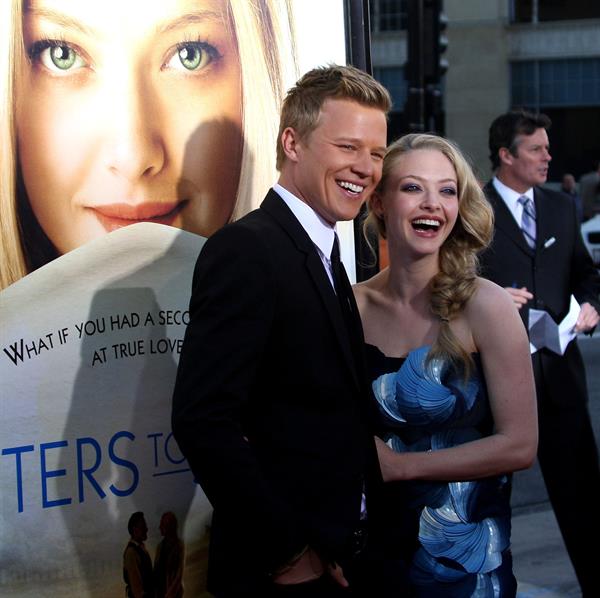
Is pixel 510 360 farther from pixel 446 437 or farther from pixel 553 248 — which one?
pixel 553 248

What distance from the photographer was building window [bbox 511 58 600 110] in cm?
2788

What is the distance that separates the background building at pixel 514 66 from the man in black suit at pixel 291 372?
24873mm

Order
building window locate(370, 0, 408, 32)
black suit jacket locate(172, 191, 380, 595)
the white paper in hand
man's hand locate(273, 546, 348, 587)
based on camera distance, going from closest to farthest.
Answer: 1. black suit jacket locate(172, 191, 380, 595)
2. man's hand locate(273, 546, 348, 587)
3. the white paper in hand
4. building window locate(370, 0, 408, 32)

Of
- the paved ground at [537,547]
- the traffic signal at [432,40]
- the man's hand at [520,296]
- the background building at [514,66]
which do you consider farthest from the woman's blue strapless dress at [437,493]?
the background building at [514,66]

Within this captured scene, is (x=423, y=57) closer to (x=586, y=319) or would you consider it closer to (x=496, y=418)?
(x=586, y=319)

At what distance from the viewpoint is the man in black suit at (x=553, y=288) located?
4328 mm

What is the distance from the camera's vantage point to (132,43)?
2.43 metres

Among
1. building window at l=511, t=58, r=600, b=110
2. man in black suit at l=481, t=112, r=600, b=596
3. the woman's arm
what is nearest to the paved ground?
man in black suit at l=481, t=112, r=600, b=596

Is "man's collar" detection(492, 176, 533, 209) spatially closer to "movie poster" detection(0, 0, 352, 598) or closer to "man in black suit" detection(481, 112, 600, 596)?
"man in black suit" detection(481, 112, 600, 596)

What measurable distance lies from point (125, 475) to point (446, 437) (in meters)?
0.79

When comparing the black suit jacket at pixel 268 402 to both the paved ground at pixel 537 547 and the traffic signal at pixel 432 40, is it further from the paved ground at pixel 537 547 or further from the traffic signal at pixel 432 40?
the traffic signal at pixel 432 40

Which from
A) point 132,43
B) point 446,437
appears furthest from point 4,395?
point 446,437

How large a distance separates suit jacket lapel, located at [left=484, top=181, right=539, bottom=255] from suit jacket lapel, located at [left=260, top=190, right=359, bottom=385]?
7.92 ft

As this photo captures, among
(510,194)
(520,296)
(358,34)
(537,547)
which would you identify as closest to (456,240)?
(358,34)
